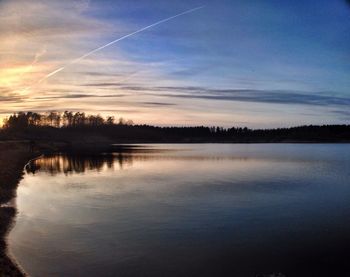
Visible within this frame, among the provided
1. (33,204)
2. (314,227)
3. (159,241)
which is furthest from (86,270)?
(33,204)

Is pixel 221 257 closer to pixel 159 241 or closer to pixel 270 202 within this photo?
pixel 159 241

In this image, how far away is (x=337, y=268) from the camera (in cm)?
1109

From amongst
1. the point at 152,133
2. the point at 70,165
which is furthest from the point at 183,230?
the point at 152,133

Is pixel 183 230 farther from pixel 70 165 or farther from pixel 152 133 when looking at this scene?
pixel 152 133

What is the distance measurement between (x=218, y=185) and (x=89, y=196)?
9.17 metres

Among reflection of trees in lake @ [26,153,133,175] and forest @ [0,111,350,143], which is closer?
reflection of trees in lake @ [26,153,133,175]

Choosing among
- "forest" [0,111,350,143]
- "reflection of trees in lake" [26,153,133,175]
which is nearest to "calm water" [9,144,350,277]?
"reflection of trees in lake" [26,153,133,175]

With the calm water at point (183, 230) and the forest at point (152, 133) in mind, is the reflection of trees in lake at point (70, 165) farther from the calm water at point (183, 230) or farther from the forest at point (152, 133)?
the forest at point (152, 133)

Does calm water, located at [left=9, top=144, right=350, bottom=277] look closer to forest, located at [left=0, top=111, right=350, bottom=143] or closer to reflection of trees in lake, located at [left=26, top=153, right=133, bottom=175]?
reflection of trees in lake, located at [left=26, top=153, right=133, bottom=175]

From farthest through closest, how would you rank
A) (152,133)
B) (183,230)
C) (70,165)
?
(152,133) → (70,165) → (183,230)

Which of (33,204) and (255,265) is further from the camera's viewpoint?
(33,204)

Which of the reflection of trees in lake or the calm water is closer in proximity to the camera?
the calm water

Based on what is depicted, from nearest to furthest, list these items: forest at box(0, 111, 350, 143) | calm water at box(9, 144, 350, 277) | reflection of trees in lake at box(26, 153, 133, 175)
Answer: calm water at box(9, 144, 350, 277) < reflection of trees in lake at box(26, 153, 133, 175) < forest at box(0, 111, 350, 143)

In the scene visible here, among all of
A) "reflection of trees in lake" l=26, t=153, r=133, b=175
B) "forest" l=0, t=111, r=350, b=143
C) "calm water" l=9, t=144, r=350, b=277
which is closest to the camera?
"calm water" l=9, t=144, r=350, b=277
